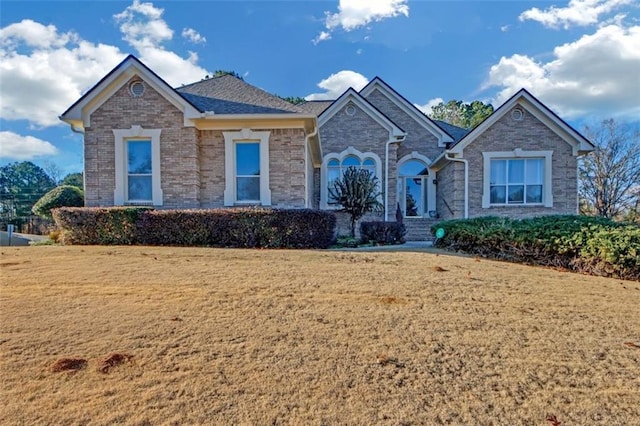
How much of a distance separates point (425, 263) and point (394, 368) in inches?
181

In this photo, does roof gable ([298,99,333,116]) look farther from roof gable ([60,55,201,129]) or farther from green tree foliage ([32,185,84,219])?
green tree foliage ([32,185,84,219])

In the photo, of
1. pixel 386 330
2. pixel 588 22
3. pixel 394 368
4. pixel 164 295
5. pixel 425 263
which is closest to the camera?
pixel 394 368

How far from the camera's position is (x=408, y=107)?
58.8 feet

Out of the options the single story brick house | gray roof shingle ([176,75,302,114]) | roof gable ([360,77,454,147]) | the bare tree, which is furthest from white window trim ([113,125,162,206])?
the bare tree

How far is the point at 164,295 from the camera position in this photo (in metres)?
4.50

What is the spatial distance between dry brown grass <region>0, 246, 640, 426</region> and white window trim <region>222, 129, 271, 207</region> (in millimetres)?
6215

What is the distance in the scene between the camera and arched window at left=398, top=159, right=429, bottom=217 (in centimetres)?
1778

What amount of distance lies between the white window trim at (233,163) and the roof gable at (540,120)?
309 inches

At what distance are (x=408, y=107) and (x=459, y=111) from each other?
24.6 metres

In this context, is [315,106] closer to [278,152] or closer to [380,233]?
[278,152]

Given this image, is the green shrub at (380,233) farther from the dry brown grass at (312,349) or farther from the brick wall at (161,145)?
the dry brown grass at (312,349)

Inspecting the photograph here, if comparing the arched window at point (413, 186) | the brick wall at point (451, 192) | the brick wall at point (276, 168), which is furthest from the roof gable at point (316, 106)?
the brick wall at point (276, 168)

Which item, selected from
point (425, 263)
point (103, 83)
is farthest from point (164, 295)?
point (103, 83)

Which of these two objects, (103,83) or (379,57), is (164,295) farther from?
(379,57)
